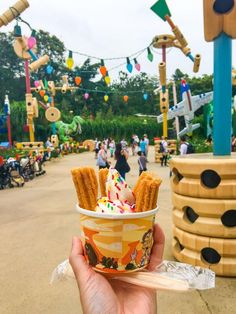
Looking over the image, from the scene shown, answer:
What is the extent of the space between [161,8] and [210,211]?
6206 millimetres

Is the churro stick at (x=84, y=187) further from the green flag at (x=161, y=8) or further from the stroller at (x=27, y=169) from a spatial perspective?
the stroller at (x=27, y=169)

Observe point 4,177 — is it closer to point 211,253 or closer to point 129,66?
point 129,66

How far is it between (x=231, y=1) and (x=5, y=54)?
44.8 metres

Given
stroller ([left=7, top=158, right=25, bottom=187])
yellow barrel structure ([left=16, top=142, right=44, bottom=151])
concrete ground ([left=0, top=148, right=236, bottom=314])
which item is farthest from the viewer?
yellow barrel structure ([left=16, top=142, right=44, bottom=151])

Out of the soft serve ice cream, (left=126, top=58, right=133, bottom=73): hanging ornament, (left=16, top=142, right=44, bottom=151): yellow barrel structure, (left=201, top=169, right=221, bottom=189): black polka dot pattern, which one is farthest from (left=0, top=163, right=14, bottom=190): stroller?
the soft serve ice cream

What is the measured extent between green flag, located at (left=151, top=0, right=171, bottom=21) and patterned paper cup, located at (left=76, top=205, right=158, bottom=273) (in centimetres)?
738

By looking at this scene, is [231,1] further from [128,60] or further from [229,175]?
[128,60]

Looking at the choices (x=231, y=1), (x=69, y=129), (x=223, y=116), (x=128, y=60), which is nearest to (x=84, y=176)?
(x=223, y=116)

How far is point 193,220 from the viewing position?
371 centimetres

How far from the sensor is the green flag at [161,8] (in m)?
7.96

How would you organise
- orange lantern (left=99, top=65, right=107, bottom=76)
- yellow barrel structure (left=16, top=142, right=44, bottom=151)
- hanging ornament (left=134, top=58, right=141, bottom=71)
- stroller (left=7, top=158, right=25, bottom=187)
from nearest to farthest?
stroller (left=7, top=158, right=25, bottom=187), orange lantern (left=99, top=65, right=107, bottom=76), hanging ornament (left=134, top=58, right=141, bottom=71), yellow barrel structure (left=16, top=142, right=44, bottom=151)

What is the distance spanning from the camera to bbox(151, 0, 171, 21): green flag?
314 inches

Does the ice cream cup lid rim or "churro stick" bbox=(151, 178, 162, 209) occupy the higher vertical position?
"churro stick" bbox=(151, 178, 162, 209)

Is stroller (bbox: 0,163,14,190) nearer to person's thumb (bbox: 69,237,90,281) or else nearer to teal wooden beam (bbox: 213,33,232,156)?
teal wooden beam (bbox: 213,33,232,156)
